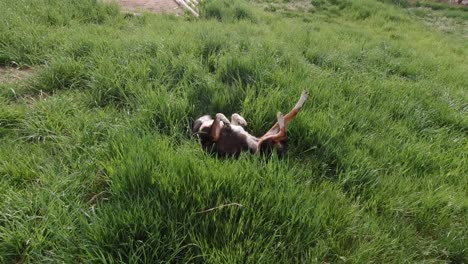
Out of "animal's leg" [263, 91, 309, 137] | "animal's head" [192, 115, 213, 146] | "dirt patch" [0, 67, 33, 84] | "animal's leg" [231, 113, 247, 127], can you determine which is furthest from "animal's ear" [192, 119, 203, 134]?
"dirt patch" [0, 67, 33, 84]

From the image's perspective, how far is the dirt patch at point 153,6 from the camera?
5489mm

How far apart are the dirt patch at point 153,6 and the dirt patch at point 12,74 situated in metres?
2.85

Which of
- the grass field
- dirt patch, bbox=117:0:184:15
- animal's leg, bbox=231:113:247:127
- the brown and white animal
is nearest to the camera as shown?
the grass field

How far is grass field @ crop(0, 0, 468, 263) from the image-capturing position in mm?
1391

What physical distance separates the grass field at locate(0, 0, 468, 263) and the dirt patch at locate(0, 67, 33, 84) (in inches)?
1.9

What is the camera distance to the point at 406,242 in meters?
1.64

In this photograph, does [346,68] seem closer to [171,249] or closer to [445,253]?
[445,253]

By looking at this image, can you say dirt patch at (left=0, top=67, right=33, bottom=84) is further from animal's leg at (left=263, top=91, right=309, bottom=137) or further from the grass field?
animal's leg at (left=263, top=91, right=309, bottom=137)

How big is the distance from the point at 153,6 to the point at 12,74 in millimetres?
3535

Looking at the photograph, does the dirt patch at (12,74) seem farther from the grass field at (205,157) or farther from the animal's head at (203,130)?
the animal's head at (203,130)

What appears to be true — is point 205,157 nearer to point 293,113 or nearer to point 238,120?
point 238,120

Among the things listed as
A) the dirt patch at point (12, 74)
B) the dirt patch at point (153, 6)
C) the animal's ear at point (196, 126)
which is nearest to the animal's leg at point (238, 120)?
the animal's ear at point (196, 126)

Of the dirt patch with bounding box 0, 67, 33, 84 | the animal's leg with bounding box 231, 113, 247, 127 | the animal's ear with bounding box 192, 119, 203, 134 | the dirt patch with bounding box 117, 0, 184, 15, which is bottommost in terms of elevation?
the dirt patch with bounding box 0, 67, 33, 84

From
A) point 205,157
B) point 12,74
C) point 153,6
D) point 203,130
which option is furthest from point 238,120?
point 153,6
